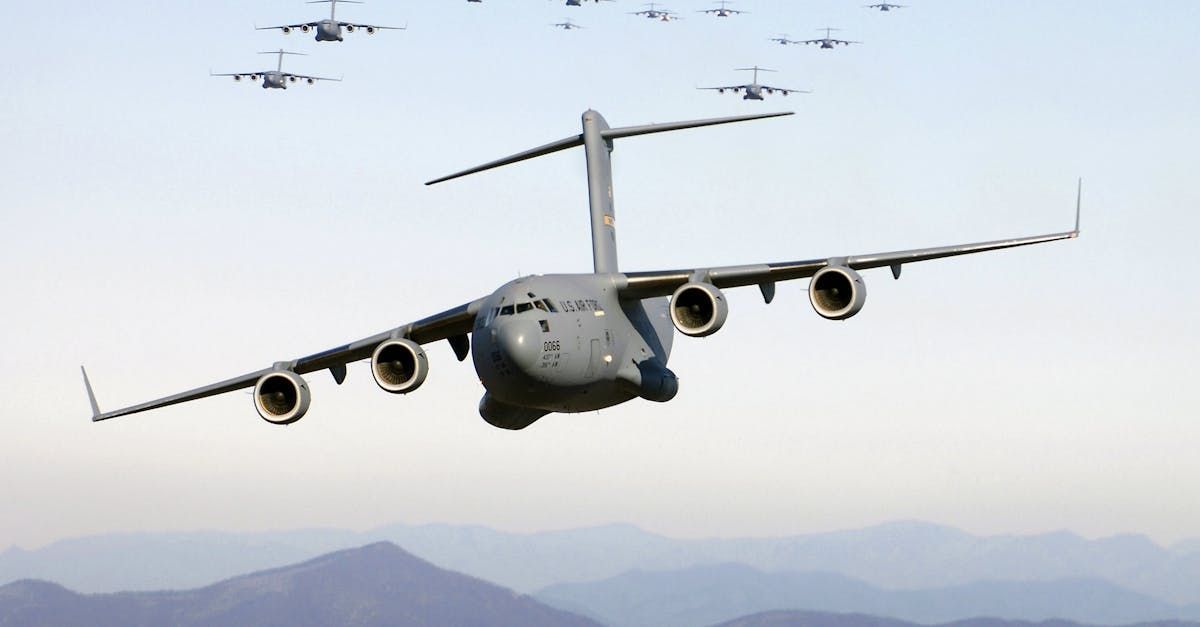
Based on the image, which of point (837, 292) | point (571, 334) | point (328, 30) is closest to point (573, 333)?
point (571, 334)

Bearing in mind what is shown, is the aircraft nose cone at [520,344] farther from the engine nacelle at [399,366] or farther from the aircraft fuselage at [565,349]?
the engine nacelle at [399,366]

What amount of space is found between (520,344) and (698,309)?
12.2ft

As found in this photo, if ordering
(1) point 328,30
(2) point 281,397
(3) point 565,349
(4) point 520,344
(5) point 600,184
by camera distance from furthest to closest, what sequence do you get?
(1) point 328,30 < (5) point 600,184 < (2) point 281,397 < (3) point 565,349 < (4) point 520,344

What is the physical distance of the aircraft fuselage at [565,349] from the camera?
29656mm

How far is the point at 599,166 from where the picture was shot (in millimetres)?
37781

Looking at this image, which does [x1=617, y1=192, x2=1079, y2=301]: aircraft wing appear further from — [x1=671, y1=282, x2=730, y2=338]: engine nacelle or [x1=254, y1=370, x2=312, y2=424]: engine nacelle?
[x1=254, y1=370, x2=312, y2=424]: engine nacelle

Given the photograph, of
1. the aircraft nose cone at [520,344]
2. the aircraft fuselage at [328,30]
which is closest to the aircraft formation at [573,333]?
the aircraft nose cone at [520,344]

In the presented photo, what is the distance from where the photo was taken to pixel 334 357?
34469mm

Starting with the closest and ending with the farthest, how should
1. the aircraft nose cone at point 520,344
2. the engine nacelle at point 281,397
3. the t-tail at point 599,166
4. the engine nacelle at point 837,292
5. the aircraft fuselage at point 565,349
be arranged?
1. the aircraft nose cone at point 520,344
2. the aircraft fuselage at point 565,349
3. the engine nacelle at point 837,292
4. the engine nacelle at point 281,397
5. the t-tail at point 599,166

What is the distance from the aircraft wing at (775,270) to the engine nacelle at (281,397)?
6.58 m

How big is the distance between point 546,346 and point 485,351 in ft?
3.55

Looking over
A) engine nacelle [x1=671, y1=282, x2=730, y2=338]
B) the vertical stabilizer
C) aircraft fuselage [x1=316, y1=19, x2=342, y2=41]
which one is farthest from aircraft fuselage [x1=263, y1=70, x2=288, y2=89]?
engine nacelle [x1=671, y1=282, x2=730, y2=338]

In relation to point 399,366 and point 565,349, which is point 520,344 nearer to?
point 565,349

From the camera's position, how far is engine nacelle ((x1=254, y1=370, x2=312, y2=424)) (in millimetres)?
33312
